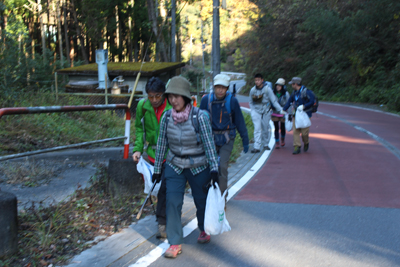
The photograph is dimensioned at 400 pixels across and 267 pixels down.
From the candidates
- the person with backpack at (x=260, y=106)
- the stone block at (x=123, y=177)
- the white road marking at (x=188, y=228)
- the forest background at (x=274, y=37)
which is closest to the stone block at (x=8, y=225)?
the white road marking at (x=188, y=228)

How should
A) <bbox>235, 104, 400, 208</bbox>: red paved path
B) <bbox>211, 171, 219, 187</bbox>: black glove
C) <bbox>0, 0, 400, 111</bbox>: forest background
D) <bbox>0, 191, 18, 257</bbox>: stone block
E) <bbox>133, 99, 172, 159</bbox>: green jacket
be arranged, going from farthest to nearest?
<bbox>0, 0, 400, 111</bbox>: forest background
<bbox>235, 104, 400, 208</bbox>: red paved path
<bbox>133, 99, 172, 159</bbox>: green jacket
<bbox>211, 171, 219, 187</bbox>: black glove
<bbox>0, 191, 18, 257</bbox>: stone block

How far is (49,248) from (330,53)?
32766 mm

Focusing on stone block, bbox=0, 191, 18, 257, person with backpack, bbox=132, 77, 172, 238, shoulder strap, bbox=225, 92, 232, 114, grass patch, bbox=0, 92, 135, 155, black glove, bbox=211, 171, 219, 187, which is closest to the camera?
stone block, bbox=0, 191, 18, 257

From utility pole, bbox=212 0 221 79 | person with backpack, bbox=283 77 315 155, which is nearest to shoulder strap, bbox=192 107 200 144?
person with backpack, bbox=283 77 315 155

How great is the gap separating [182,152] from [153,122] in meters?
0.89

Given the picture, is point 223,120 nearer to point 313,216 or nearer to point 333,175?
point 313,216

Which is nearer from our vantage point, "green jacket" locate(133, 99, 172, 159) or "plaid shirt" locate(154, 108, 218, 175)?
"plaid shirt" locate(154, 108, 218, 175)

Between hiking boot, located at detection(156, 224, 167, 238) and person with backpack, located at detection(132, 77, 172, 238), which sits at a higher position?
person with backpack, located at detection(132, 77, 172, 238)

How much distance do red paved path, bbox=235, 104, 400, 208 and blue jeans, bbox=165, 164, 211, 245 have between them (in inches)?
91.0

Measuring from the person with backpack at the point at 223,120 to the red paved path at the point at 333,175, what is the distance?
121 cm

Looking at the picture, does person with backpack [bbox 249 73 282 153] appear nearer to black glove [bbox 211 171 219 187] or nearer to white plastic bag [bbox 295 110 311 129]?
white plastic bag [bbox 295 110 311 129]

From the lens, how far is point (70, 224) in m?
4.96

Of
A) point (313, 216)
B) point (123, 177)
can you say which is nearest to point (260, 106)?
point (313, 216)

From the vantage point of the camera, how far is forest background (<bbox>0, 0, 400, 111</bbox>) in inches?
975
